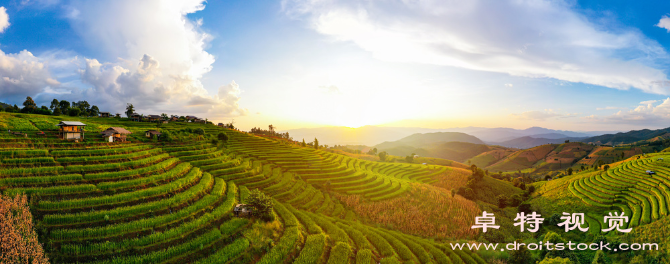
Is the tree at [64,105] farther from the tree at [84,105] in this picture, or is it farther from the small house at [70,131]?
the small house at [70,131]

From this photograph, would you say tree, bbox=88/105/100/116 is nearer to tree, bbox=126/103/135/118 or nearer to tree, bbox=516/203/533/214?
tree, bbox=126/103/135/118

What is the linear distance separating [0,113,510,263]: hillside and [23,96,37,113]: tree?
21.3m

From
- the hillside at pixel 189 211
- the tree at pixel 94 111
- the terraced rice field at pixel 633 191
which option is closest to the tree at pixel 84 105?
the tree at pixel 94 111

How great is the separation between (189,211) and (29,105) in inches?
2162

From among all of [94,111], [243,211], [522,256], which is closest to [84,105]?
[94,111]

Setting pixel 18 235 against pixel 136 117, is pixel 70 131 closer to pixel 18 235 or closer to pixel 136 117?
pixel 18 235

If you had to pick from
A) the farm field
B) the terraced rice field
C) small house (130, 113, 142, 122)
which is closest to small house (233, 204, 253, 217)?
the farm field

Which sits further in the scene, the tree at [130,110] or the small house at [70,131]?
the tree at [130,110]

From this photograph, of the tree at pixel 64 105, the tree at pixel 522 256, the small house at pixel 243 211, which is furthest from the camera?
the tree at pixel 64 105

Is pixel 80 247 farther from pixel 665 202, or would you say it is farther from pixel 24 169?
pixel 665 202

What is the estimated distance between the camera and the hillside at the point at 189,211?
12.2 metres

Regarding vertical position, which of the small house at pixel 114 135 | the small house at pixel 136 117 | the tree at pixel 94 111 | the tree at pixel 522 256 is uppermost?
the tree at pixel 94 111

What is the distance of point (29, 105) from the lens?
134ft

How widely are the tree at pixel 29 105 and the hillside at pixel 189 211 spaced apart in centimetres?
2129
